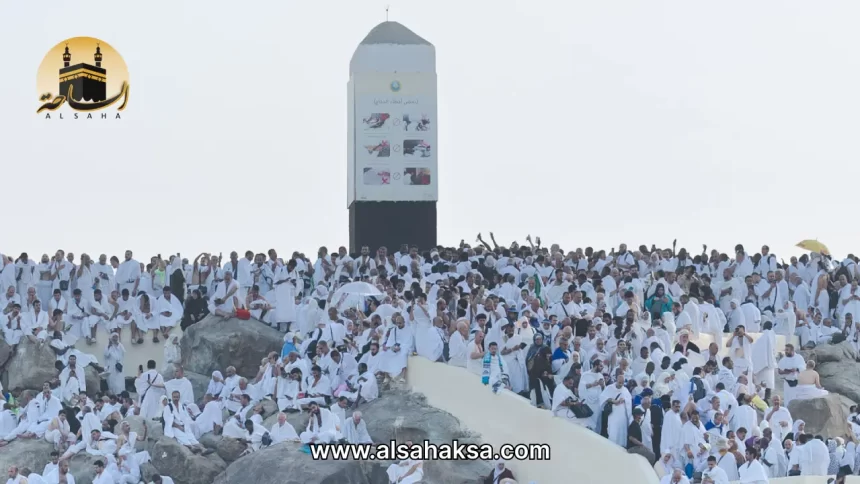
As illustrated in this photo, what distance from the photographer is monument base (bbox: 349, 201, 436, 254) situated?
147 ft

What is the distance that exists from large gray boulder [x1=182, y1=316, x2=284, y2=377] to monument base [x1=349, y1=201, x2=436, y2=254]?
6757mm

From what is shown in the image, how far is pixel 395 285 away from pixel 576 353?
7.57 metres

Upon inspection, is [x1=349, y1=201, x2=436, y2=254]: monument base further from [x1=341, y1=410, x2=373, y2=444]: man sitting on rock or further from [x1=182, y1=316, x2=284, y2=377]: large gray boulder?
[x1=341, y1=410, x2=373, y2=444]: man sitting on rock

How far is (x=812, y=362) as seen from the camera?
34938 mm

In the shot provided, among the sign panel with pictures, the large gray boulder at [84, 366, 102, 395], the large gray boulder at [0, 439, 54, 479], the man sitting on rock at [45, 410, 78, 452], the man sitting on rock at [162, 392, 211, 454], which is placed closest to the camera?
the large gray boulder at [0, 439, 54, 479]

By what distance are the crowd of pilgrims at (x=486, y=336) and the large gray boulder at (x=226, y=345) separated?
31 cm

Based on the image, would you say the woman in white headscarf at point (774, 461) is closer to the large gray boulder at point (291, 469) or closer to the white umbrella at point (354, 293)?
the large gray boulder at point (291, 469)

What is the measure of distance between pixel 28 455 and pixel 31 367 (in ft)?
14.0

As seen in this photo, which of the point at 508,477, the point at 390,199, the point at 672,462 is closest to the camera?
the point at 672,462

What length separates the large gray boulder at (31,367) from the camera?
122 feet

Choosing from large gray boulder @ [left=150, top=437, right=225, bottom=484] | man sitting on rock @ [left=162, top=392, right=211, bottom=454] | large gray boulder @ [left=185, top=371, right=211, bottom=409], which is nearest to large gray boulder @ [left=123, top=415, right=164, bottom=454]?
man sitting on rock @ [left=162, top=392, right=211, bottom=454]

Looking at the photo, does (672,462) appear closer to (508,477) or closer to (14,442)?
(508,477)

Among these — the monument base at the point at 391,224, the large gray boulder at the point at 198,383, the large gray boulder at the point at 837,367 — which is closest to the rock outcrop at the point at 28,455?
the large gray boulder at the point at 198,383

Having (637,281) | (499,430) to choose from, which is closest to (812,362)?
(637,281)
